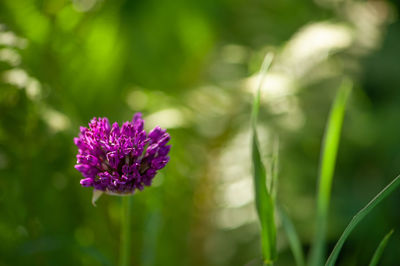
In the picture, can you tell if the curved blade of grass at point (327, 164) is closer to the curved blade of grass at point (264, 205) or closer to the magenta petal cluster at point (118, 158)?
the curved blade of grass at point (264, 205)

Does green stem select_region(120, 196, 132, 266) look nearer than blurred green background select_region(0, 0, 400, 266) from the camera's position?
Yes

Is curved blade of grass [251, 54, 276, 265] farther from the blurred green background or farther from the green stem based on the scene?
the blurred green background

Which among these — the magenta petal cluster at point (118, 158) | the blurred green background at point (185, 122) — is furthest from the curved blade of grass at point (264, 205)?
the blurred green background at point (185, 122)

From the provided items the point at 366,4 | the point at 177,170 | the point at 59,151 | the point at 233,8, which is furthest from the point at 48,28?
the point at 366,4

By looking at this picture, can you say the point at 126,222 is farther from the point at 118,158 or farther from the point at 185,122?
the point at 185,122

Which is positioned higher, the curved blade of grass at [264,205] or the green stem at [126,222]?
the green stem at [126,222]

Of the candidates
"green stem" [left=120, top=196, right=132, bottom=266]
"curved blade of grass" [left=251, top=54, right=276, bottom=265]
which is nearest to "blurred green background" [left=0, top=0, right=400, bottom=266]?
"green stem" [left=120, top=196, right=132, bottom=266]
